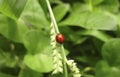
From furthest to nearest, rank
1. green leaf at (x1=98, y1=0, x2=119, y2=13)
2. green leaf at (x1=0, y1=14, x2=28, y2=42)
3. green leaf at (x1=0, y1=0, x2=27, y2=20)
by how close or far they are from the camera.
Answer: green leaf at (x1=98, y1=0, x2=119, y2=13), green leaf at (x1=0, y1=14, x2=28, y2=42), green leaf at (x1=0, y1=0, x2=27, y2=20)

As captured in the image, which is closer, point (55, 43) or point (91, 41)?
point (55, 43)

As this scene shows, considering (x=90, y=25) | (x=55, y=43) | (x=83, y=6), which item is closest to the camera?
(x=55, y=43)

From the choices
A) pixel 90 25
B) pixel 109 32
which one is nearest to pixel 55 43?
pixel 90 25

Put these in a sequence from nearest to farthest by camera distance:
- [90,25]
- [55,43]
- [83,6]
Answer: [55,43], [90,25], [83,6]

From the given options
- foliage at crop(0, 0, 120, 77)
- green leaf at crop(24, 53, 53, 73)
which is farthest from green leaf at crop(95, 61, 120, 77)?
green leaf at crop(24, 53, 53, 73)

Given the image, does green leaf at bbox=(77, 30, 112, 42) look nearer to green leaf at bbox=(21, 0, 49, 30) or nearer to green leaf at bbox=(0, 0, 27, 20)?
green leaf at bbox=(21, 0, 49, 30)

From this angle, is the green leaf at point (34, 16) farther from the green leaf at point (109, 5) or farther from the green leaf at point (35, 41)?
the green leaf at point (109, 5)

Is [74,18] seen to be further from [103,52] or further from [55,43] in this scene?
[55,43]

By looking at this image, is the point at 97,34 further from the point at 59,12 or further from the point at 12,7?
the point at 12,7
